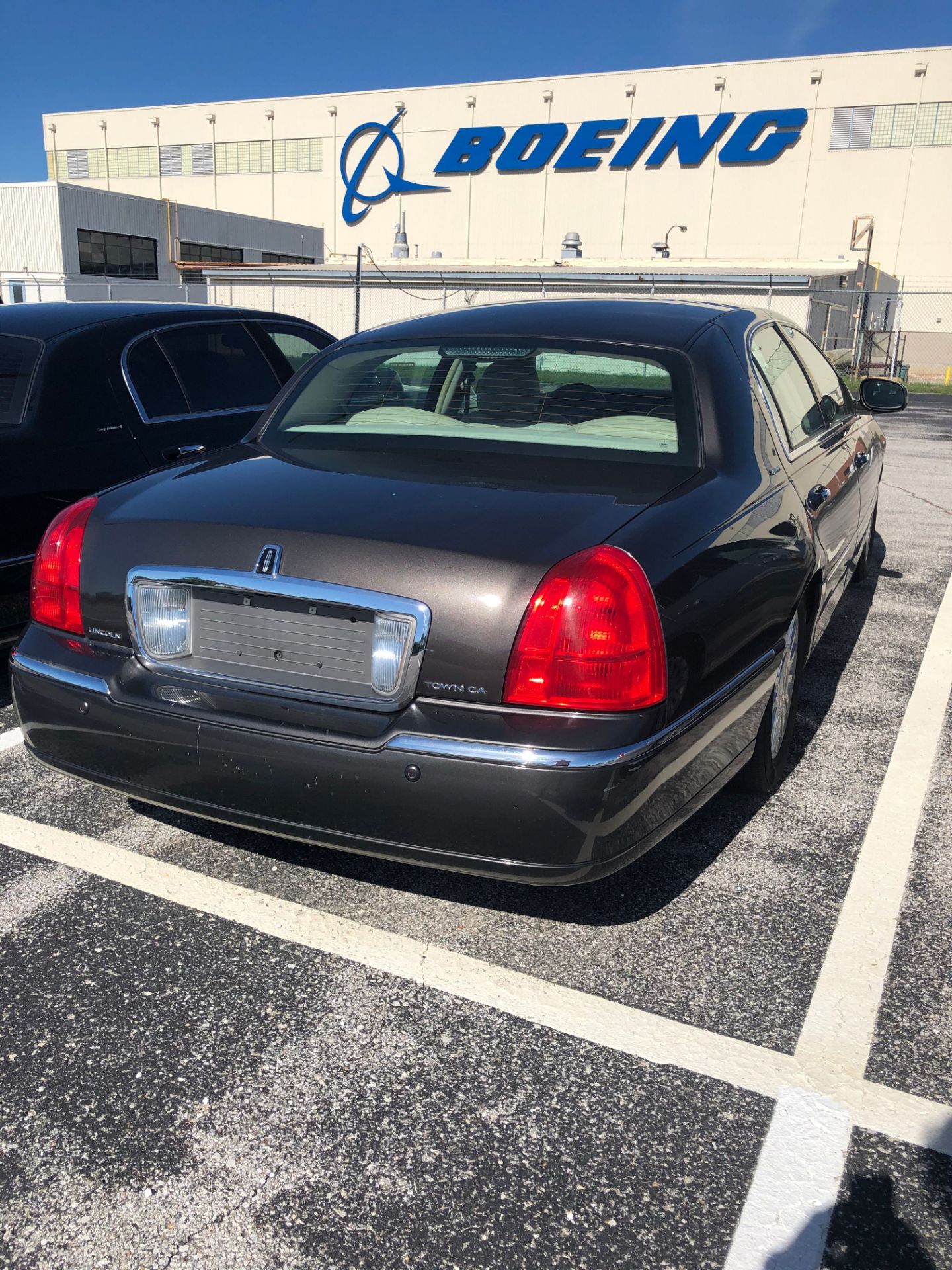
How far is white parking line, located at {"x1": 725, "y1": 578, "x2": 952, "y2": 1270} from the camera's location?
173 centimetres

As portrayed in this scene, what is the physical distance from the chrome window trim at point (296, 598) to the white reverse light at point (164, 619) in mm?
17

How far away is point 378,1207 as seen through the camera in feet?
5.81

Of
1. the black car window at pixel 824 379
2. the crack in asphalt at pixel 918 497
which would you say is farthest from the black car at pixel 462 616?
the crack in asphalt at pixel 918 497

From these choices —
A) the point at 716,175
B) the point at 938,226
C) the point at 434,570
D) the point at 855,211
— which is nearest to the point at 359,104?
the point at 716,175

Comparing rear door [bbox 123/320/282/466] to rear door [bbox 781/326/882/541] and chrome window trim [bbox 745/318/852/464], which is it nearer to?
chrome window trim [bbox 745/318/852/464]

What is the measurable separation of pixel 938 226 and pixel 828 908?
41.4m

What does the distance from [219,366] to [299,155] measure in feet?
158

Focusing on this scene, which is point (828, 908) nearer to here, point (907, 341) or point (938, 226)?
point (907, 341)

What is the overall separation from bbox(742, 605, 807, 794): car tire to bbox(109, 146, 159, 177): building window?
5625 cm

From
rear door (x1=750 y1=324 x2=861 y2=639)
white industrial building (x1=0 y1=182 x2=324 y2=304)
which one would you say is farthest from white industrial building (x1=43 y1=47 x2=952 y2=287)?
rear door (x1=750 y1=324 x2=861 y2=639)

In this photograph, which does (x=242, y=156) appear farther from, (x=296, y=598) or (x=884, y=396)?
(x=296, y=598)

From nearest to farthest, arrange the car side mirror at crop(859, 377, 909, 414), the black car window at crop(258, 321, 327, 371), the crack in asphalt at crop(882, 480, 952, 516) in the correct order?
the car side mirror at crop(859, 377, 909, 414)
the black car window at crop(258, 321, 327, 371)
the crack in asphalt at crop(882, 480, 952, 516)

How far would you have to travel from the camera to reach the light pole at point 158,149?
51344 mm

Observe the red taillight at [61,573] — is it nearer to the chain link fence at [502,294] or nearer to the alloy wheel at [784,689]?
the alloy wheel at [784,689]
